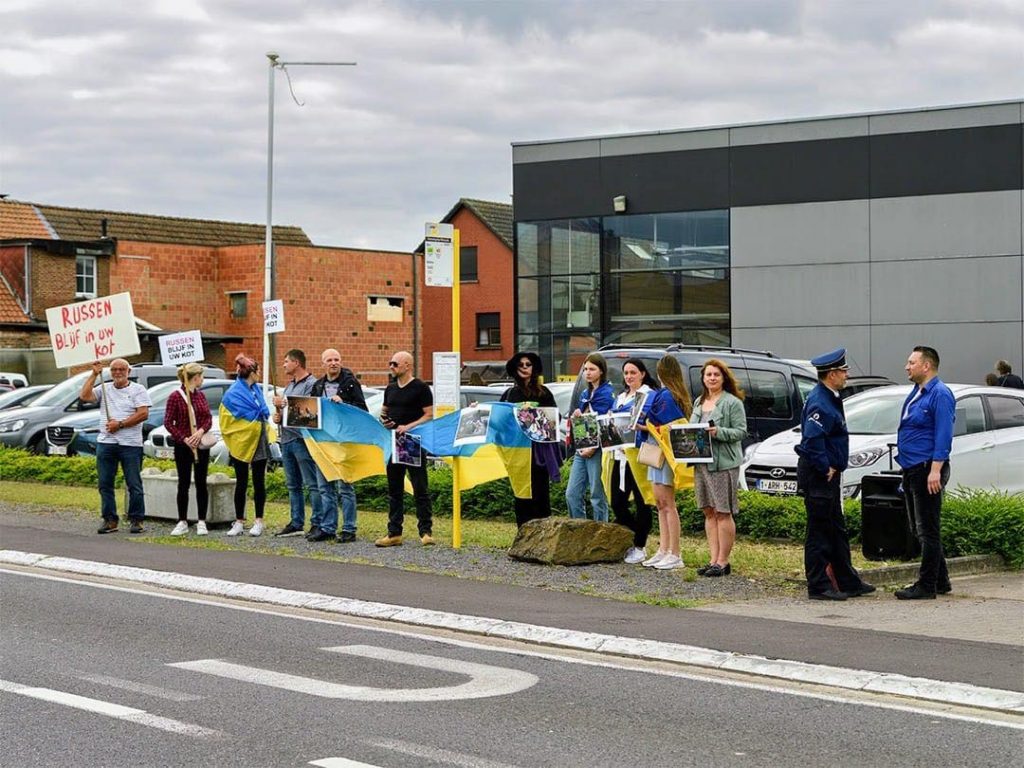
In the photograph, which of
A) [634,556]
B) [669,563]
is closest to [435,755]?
[669,563]

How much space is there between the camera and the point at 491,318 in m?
63.4

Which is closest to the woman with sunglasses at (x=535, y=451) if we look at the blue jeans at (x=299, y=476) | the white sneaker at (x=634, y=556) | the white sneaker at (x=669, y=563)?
the white sneaker at (x=634, y=556)

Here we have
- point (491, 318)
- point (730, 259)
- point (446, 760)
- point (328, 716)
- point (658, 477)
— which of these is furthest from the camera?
point (491, 318)

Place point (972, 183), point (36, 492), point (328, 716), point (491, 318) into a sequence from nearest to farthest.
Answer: point (328, 716) < point (36, 492) < point (972, 183) < point (491, 318)

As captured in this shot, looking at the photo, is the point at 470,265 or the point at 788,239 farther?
the point at 470,265

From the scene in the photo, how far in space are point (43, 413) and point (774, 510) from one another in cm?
1586

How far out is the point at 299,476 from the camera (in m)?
15.9

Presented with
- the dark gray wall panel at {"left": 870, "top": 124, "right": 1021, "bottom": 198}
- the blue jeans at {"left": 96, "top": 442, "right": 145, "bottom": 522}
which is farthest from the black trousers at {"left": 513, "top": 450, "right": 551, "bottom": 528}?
the dark gray wall panel at {"left": 870, "top": 124, "right": 1021, "bottom": 198}

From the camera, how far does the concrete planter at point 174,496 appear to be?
16.5m

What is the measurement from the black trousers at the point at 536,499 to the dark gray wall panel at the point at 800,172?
2168 centimetres

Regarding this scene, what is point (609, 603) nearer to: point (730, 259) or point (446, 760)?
point (446, 760)

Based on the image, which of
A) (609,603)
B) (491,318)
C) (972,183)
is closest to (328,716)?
(609,603)

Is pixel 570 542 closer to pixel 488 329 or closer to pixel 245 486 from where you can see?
pixel 245 486

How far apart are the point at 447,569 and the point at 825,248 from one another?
2345 centimetres
